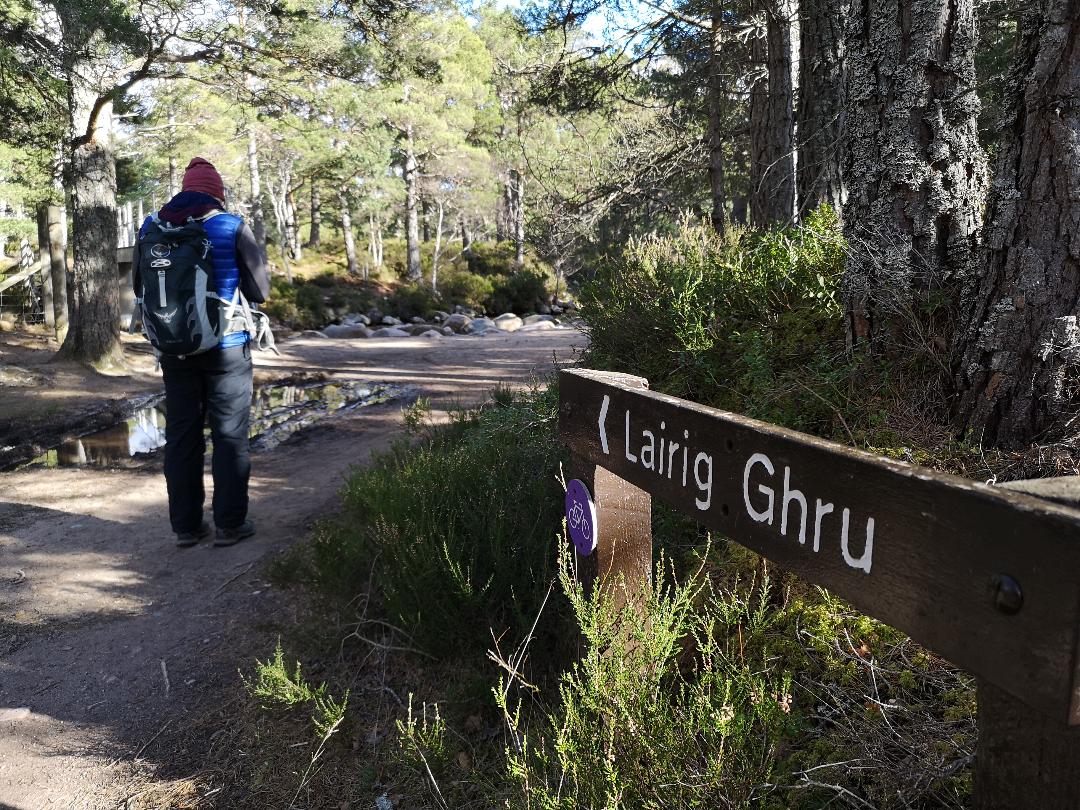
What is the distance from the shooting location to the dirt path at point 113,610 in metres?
2.83

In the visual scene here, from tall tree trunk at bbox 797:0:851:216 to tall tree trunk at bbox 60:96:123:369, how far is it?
415 inches

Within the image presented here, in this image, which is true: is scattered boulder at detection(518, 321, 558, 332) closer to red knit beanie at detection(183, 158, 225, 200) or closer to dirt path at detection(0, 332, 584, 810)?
dirt path at detection(0, 332, 584, 810)

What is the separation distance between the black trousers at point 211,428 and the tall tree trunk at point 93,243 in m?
8.55

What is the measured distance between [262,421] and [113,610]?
4613 millimetres

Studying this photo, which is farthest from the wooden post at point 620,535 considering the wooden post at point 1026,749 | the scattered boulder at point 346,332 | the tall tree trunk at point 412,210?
the tall tree trunk at point 412,210

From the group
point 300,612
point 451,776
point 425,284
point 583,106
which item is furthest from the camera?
point 425,284

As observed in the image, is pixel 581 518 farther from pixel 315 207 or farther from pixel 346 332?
pixel 315 207

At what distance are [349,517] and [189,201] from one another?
2.00 m

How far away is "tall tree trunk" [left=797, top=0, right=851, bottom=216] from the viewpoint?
473cm

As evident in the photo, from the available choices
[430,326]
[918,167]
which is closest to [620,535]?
[918,167]

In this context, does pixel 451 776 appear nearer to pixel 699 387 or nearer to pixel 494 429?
pixel 699 387

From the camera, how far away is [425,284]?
30859mm

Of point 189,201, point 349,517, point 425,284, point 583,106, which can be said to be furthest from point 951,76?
point 425,284

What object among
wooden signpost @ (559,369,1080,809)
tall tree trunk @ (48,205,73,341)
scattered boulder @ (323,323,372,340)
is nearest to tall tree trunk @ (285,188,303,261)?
scattered boulder @ (323,323,372,340)
